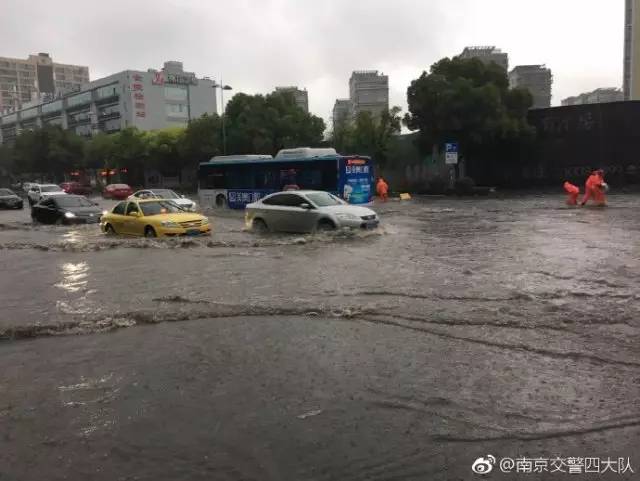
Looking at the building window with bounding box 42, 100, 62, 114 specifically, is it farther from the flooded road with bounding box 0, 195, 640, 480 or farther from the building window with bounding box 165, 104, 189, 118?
the flooded road with bounding box 0, 195, 640, 480

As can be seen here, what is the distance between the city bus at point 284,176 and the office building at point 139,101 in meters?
61.5

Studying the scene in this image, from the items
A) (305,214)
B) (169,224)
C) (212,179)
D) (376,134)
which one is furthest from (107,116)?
(305,214)

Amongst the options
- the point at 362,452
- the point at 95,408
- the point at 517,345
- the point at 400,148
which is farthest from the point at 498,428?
the point at 400,148

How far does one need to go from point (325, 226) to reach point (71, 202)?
12.2 meters

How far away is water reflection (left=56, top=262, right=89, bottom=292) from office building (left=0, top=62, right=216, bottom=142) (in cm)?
7737

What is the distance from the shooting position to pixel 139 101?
299 ft

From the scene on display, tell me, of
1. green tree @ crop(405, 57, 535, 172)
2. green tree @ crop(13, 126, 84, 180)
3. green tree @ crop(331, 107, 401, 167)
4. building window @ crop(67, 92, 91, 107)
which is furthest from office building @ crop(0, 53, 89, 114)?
green tree @ crop(405, 57, 535, 172)

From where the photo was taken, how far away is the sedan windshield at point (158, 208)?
16.3m

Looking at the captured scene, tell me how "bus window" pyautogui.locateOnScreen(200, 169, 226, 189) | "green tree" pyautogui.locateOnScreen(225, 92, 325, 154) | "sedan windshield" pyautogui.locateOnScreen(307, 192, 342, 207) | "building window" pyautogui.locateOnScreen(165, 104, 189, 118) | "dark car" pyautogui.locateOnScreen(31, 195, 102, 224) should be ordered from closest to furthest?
"sedan windshield" pyautogui.locateOnScreen(307, 192, 342, 207), "dark car" pyautogui.locateOnScreen(31, 195, 102, 224), "bus window" pyautogui.locateOnScreen(200, 169, 226, 189), "green tree" pyautogui.locateOnScreen(225, 92, 325, 154), "building window" pyautogui.locateOnScreen(165, 104, 189, 118)

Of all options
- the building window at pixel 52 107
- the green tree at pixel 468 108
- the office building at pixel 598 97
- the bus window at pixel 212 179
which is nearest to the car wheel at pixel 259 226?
the bus window at pixel 212 179

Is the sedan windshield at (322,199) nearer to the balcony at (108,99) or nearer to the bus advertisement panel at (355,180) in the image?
the bus advertisement panel at (355,180)

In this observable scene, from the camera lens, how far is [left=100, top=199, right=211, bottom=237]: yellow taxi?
15.5 metres

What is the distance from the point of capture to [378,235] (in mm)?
15484

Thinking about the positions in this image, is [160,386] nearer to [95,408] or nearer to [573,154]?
[95,408]
